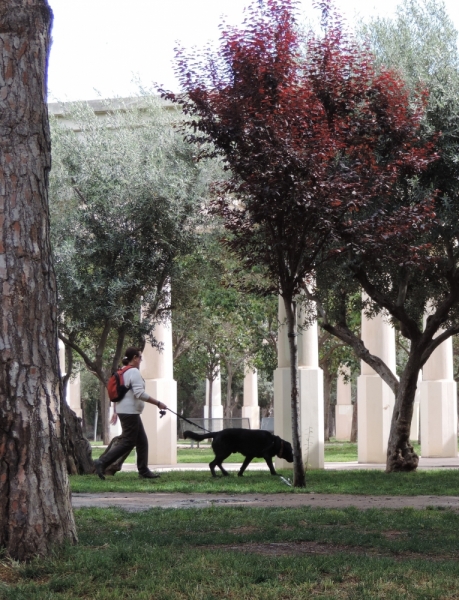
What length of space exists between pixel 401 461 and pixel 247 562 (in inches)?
499

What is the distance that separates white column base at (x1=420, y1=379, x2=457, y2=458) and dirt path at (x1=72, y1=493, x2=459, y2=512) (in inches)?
595

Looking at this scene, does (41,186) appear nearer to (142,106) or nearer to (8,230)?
(8,230)

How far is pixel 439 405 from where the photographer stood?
28109mm

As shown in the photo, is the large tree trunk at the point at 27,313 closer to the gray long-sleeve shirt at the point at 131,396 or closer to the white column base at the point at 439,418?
the gray long-sleeve shirt at the point at 131,396

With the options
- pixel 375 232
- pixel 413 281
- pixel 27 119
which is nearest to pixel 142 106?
pixel 413 281

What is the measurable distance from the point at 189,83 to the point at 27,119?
26.4 ft

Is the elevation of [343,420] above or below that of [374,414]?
above

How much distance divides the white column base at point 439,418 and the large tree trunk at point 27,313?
22.0m

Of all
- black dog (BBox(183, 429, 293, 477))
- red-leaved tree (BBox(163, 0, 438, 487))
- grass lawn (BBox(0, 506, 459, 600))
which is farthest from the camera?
black dog (BBox(183, 429, 293, 477))

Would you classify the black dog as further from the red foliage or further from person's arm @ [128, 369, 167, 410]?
the red foliage

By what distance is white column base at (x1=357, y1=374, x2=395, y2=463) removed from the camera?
2555 cm

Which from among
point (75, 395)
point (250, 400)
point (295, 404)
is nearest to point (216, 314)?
point (295, 404)

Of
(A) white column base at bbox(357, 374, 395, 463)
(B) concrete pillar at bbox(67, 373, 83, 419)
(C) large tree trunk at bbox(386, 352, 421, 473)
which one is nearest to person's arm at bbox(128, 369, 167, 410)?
(C) large tree trunk at bbox(386, 352, 421, 473)

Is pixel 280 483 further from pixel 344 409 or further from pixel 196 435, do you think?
pixel 344 409
